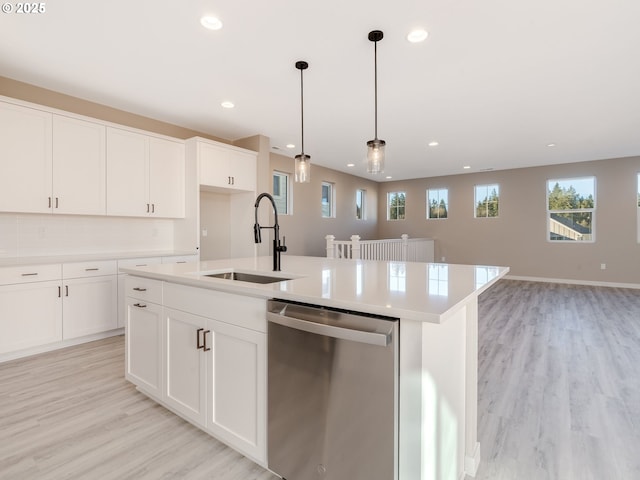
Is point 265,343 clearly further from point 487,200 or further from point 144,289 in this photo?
point 487,200

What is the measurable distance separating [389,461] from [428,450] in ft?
0.54

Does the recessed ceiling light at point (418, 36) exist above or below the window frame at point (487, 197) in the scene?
above

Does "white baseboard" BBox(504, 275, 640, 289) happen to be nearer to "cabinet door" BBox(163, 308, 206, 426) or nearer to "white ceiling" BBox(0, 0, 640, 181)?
"white ceiling" BBox(0, 0, 640, 181)

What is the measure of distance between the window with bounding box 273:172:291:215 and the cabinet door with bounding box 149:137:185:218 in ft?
7.82

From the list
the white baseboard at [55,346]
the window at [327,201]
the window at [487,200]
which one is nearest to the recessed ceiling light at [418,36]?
the white baseboard at [55,346]

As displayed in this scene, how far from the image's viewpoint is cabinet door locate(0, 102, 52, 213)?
2980 mm

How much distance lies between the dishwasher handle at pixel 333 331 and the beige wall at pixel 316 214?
463cm

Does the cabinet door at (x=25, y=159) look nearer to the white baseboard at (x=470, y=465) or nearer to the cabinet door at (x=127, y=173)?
the cabinet door at (x=127, y=173)

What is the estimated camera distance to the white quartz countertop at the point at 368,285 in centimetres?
111

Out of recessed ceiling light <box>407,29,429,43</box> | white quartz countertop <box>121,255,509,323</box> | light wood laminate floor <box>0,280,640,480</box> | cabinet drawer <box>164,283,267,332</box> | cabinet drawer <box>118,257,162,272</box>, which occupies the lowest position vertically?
light wood laminate floor <box>0,280,640,480</box>

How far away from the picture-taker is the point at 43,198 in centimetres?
322

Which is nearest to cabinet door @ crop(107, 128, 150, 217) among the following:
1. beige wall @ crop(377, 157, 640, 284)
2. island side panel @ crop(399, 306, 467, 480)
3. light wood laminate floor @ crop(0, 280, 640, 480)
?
light wood laminate floor @ crop(0, 280, 640, 480)

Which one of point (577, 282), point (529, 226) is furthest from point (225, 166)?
point (577, 282)

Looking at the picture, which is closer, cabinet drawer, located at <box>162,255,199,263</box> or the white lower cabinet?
the white lower cabinet
